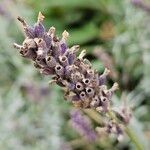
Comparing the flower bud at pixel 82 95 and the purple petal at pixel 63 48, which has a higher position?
the purple petal at pixel 63 48

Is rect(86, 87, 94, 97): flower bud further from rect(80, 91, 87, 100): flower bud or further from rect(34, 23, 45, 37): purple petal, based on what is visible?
rect(34, 23, 45, 37): purple petal

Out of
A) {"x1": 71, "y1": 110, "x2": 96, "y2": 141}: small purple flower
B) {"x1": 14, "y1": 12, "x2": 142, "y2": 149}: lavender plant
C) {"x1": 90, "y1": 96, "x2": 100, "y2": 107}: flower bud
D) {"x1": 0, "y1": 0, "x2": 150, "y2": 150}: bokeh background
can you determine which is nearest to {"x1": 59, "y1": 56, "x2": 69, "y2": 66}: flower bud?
{"x1": 14, "y1": 12, "x2": 142, "y2": 149}: lavender plant

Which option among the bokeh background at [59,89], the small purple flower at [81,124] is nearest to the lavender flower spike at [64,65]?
the small purple flower at [81,124]

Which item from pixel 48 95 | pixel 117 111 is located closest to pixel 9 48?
pixel 48 95

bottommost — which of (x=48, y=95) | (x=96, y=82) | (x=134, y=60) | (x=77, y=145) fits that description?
(x=96, y=82)

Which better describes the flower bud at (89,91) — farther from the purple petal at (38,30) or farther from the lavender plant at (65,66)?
the purple petal at (38,30)

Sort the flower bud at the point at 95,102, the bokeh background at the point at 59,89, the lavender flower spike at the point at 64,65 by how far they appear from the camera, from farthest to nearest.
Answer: the bokeh background at the point at 59,89
the flower bud at the point at 95,102
the lavender flower spike at the point at 64,65

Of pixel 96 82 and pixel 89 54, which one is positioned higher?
pixel 89 54

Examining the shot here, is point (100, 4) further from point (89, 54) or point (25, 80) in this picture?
point (25, 80)
